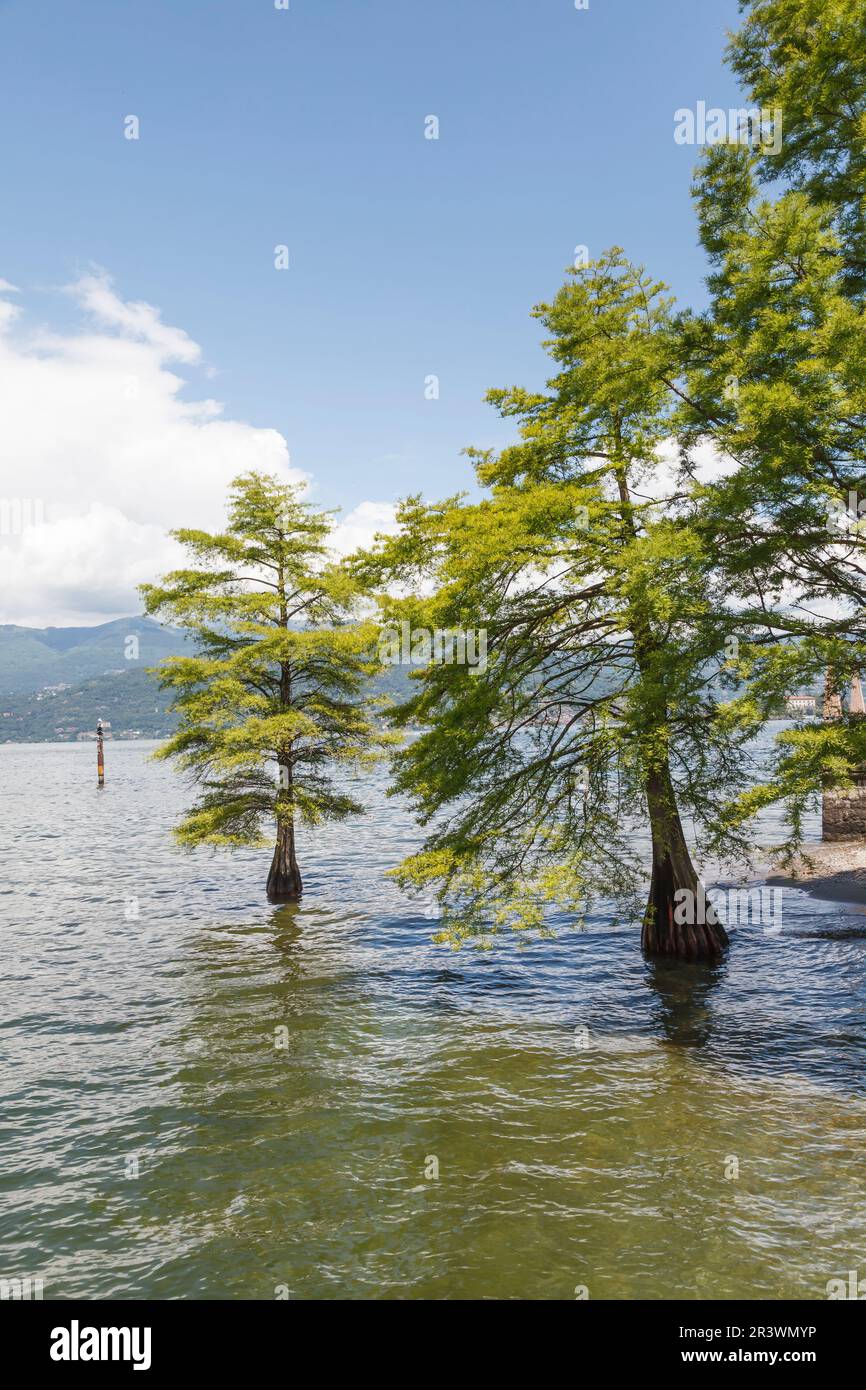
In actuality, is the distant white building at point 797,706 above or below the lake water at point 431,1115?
above

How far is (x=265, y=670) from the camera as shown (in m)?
27.2

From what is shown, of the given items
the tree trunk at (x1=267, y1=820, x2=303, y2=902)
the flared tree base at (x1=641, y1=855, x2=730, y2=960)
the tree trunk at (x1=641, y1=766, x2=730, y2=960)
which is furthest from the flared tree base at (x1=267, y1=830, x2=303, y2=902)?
the flared tree base at (x1=641, y1=855, x2=730, y2=960)

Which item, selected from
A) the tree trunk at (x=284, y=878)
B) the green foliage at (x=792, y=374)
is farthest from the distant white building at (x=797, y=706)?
the tree trunk at (x=284, y=878)

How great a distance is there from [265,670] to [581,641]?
1199cm

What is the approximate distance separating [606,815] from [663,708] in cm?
428

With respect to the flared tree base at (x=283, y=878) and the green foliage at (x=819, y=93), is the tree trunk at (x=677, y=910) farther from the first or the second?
the flared tree base at (x=283, y=878)

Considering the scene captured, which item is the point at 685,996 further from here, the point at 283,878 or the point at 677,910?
the point at 283,878

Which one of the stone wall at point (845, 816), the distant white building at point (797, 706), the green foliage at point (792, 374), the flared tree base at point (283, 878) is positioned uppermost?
the green foliage at point (792, 374)

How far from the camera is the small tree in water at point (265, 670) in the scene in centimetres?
2566

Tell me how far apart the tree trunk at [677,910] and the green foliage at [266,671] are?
10966 mm

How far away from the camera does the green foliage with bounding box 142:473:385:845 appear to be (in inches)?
1010

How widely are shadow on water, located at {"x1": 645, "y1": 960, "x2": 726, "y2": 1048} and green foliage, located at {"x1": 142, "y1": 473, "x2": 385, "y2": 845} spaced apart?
38.7ft
